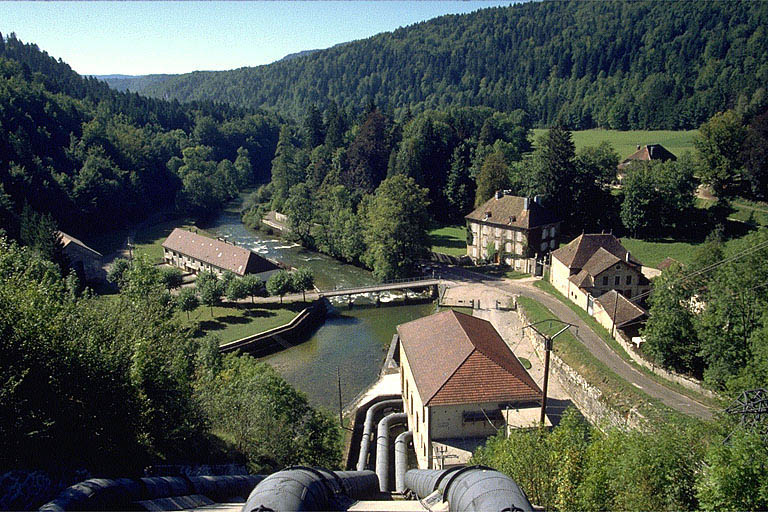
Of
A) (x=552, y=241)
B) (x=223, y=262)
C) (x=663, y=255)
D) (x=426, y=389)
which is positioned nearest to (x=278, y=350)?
(x=223, y=262)

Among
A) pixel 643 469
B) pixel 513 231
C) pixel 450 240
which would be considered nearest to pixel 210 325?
pixel 513 231

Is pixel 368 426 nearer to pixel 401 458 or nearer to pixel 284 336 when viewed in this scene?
pixel 401 458

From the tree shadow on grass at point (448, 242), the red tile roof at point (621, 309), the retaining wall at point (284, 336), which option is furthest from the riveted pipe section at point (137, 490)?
the tree shadow on grass at point (448, 242)

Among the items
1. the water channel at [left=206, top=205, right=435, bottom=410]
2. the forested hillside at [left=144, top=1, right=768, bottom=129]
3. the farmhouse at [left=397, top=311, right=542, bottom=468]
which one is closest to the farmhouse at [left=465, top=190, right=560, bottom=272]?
the water channel at [left=206, top=205, right=435, bottom=410]

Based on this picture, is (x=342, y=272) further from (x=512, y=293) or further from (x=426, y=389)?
(x=426, y=389)

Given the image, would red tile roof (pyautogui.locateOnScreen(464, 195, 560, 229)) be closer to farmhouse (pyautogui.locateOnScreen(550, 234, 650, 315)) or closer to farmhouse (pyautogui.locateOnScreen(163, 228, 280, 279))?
farmhouse (pyautogui.locateOnScreen(550, 234, 650, 315))

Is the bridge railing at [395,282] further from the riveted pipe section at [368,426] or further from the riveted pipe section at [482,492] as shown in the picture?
the riveted pipe section at [482,492]
